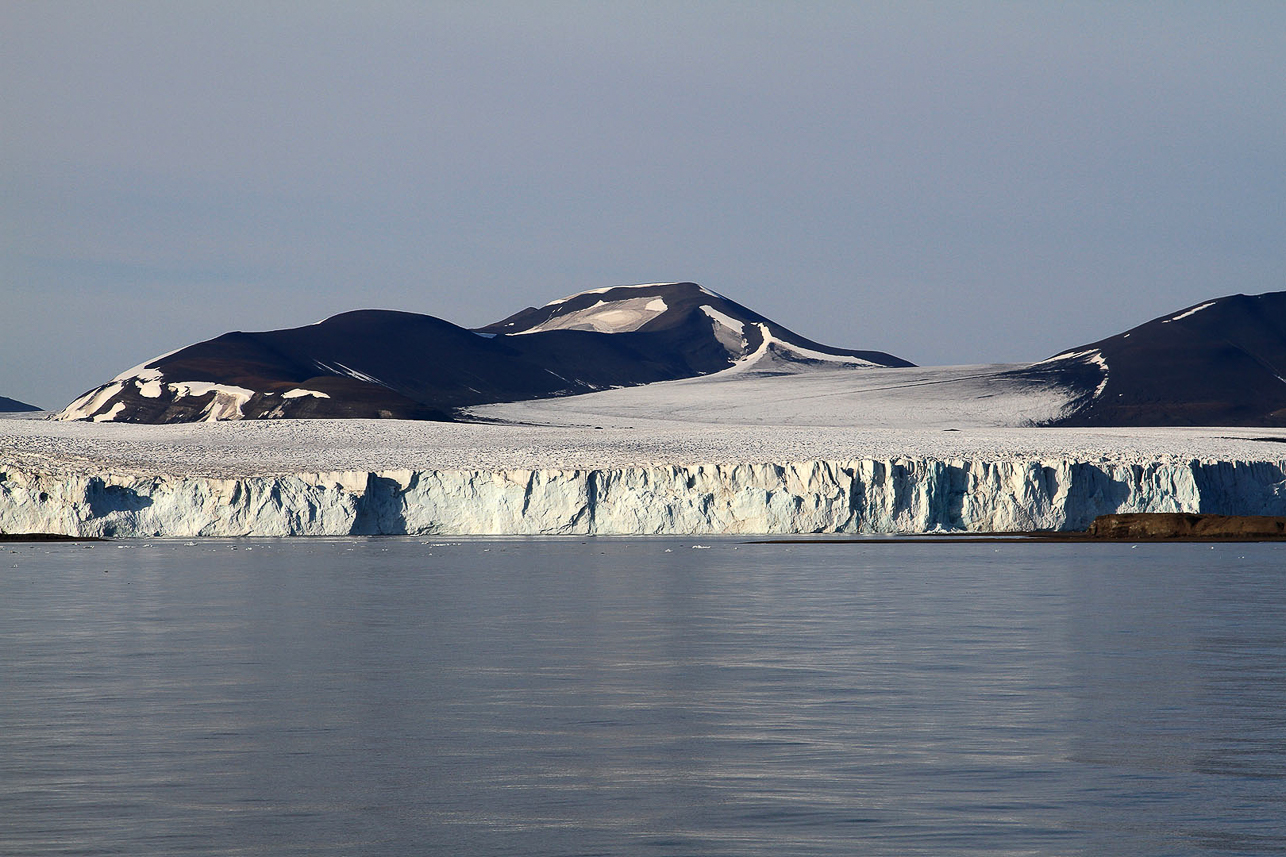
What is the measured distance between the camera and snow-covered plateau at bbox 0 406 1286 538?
4169 centimetres

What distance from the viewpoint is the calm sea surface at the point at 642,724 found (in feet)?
23.9

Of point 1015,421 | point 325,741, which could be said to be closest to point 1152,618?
point 325,741

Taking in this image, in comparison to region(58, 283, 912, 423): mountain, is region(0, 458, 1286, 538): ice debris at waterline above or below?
below

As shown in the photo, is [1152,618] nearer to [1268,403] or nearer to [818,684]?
[818,684]

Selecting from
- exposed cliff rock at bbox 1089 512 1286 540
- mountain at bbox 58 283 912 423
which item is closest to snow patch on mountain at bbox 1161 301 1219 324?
mountain at bbox 58 283 912 423

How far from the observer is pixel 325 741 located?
968cm

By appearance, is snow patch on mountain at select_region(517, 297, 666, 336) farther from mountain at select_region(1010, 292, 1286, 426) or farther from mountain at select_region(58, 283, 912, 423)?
mountain at select_region(1010, 292, 1286, 426)

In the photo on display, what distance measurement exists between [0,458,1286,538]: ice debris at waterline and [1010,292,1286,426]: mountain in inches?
1941

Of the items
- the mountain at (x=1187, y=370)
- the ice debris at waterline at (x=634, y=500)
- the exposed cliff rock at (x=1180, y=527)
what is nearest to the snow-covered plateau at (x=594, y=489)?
the ice debris at waterline at (x=634, y=500)

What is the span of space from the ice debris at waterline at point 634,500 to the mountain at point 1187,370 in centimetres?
4931

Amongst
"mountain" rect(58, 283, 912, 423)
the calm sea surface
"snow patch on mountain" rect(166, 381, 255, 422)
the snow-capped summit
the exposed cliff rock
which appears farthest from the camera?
the snow-capped summit

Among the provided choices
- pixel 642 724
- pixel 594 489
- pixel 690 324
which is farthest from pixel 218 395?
pixel 690 324

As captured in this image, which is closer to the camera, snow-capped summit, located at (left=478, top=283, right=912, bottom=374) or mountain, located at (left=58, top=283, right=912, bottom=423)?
mountain, located at (left=58, top=283, right=912, bottom=423)

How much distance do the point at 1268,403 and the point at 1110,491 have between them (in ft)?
203
